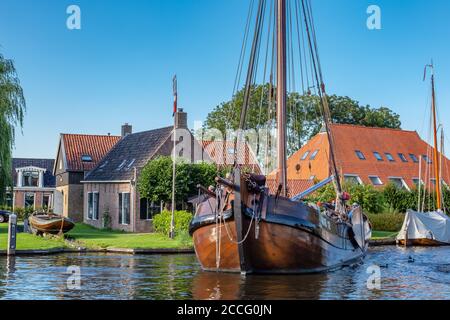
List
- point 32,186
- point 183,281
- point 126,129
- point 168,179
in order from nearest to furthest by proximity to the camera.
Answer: point 183,281 < point 168,179 < point 126,129 < point 32,186

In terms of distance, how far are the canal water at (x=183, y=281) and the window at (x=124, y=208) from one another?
14.7 metres

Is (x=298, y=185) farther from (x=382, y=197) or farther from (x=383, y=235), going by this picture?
(x=383, y=235)

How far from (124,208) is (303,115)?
26058mm

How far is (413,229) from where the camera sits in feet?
115

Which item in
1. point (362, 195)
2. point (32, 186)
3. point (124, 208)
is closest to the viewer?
point (124, 208)

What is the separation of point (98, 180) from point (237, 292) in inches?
1130

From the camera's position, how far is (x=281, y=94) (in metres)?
21.3

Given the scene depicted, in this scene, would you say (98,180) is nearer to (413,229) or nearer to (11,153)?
(11,153)

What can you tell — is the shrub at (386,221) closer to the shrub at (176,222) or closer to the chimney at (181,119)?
the chimney at (181,119)

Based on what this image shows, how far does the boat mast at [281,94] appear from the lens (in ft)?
67.9

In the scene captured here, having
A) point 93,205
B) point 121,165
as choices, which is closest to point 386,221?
point 121,165

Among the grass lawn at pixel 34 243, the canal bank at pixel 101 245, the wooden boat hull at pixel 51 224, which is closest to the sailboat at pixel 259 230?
the canal bank at pixel 101 245
